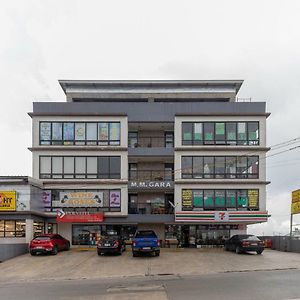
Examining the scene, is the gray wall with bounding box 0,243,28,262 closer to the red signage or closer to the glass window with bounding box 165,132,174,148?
the red signage

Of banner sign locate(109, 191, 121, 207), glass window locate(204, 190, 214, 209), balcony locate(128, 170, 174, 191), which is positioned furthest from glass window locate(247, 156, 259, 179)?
banner sign locate(109, 191, 121, 207)

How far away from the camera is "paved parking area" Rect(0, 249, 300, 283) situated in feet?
68.3

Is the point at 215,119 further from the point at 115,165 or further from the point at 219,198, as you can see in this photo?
the point at 115,165

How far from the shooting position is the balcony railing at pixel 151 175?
3959 cm

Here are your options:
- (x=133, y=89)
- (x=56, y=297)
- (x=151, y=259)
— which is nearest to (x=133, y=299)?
(x=56, y=297)

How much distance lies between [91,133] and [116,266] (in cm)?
1648

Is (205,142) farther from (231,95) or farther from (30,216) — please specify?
(30,216)

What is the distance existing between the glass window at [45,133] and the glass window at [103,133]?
4334mm

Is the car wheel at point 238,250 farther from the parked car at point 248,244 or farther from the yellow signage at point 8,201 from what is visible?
the yellow signage at point 8,201

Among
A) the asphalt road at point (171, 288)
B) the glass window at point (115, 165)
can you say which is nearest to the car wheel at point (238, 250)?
the asphalt road at point (171, 288)

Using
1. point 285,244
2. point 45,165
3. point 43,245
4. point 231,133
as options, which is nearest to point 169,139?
point 231,133

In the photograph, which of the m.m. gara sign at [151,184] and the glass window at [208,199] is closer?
the glass window at [208,199]

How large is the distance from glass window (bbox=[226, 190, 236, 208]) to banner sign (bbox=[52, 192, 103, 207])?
35.8ft

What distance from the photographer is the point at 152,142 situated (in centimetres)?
4081
